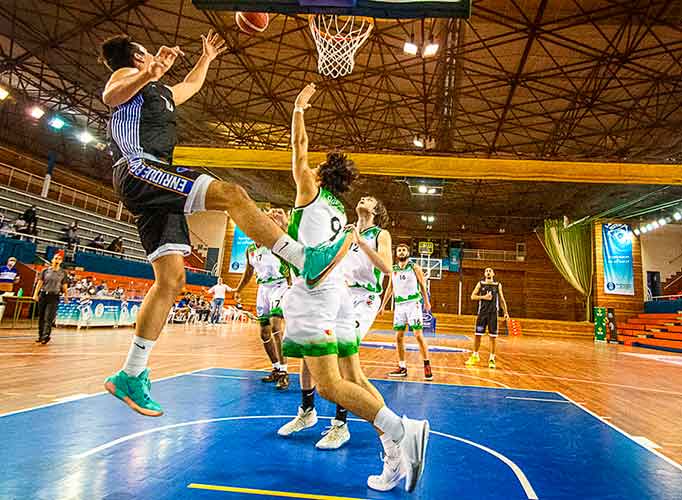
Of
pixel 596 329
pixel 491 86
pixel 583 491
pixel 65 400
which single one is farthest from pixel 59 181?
pixel 596 329

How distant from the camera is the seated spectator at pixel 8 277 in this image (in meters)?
12.0

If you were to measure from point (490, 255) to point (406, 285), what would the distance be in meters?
25.6

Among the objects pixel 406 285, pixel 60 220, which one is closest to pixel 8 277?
pixel 60 220

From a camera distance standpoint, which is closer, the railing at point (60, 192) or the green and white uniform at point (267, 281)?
the green and white uniform at point (267, 281)

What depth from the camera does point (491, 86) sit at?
14367mm

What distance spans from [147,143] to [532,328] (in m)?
27.6

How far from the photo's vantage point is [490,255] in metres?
31.0

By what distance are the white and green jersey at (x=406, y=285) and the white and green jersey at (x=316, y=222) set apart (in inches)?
176

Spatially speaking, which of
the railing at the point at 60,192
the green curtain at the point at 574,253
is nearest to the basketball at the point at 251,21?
the railing at the point at 60,192

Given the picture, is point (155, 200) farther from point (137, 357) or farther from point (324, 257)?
point (324, 257)

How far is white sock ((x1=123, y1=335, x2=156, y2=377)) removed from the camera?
2.27m

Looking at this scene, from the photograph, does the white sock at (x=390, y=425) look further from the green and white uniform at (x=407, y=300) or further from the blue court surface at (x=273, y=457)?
the green and white uniform at (x=407, y=300)

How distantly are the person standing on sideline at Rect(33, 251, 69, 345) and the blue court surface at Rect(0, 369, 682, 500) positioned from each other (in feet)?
18.3

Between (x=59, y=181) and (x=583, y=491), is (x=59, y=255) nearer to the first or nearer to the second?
(x=583, y=491)
